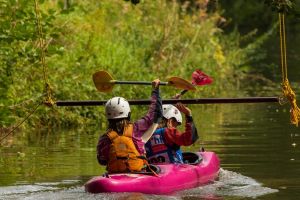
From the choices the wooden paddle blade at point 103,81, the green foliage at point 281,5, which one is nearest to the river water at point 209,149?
the wooden paddle blade at point 103,81

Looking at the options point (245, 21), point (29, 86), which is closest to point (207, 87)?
point (29, 86)

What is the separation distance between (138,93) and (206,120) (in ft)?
4.70

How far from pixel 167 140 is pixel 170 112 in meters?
0.41

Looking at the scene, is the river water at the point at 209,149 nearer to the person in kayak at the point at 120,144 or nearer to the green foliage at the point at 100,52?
the person in kayak at the point at 120,144

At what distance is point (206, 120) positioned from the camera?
21.4m

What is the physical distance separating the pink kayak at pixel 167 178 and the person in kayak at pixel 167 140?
26 cm

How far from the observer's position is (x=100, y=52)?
22.4 m

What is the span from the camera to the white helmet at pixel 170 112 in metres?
13.8

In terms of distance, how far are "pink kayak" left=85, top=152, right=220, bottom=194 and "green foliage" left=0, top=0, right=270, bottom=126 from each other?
3.01 m

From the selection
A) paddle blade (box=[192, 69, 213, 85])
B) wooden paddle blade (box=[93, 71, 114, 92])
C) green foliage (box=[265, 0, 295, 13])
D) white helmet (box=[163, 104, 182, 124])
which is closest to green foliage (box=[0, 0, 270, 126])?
wooden paddle blade (box=[93, 71, 114, 92])

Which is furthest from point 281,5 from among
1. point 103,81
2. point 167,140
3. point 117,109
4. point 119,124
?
point 103,81

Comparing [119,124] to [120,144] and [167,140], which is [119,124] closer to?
[120,144]

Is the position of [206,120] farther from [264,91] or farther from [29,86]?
[264,91]

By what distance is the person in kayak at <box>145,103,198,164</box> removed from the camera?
13578mm
